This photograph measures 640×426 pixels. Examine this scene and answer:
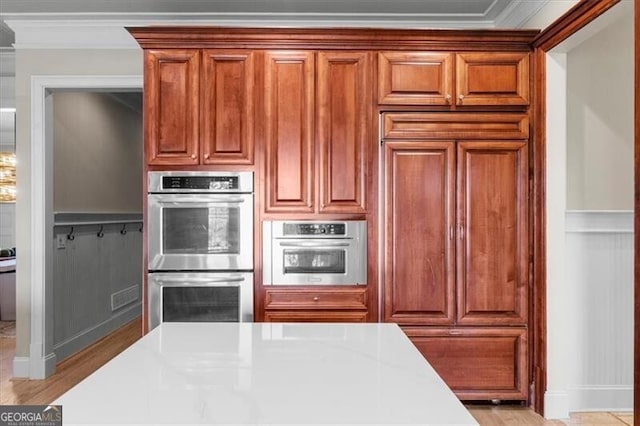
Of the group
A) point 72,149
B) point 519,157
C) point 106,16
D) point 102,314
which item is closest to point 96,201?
point 72,149

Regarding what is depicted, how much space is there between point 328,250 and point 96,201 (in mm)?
3084

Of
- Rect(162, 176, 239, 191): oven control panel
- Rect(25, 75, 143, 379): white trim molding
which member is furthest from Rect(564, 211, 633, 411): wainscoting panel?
Rect(25, 75, 143, 379): white trim molding

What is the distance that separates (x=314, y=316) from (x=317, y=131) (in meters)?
1.08

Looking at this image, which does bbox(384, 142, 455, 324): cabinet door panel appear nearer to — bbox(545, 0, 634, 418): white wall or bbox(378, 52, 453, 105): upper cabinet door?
bbox(378, 52, 453, 105): upper cabinet door

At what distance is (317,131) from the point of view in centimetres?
287

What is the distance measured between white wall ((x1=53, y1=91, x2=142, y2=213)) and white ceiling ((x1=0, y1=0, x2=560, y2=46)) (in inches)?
32.6

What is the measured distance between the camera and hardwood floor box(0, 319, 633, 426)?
9.27ft

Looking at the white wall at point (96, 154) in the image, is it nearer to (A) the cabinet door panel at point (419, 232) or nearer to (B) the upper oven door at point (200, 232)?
(B) the upper oven door at point (200, 232)

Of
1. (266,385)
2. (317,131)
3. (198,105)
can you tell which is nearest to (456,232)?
(317,131)

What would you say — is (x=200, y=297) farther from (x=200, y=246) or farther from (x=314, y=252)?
(x=314, y=252)

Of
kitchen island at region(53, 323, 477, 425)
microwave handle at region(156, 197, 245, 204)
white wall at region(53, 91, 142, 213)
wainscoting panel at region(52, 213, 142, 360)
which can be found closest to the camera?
kitchen island at region(53, 323, 477, 425)

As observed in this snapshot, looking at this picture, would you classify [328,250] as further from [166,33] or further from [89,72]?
[89,72]

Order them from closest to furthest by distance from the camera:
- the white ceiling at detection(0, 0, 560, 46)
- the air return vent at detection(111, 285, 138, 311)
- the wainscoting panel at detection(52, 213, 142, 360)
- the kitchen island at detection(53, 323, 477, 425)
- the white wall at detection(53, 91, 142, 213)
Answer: the kitchen island at detection(53, 323, 477, 425) → the white ceiling at detection(0, 0, 560, 46) → the wainscoting panel at detection(52, 213, 142, 360) → the white wall at detection(53, 91, 142, 213) → the air return vent at detection(111, 285, 138, 311)

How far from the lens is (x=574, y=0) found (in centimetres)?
A: 257
